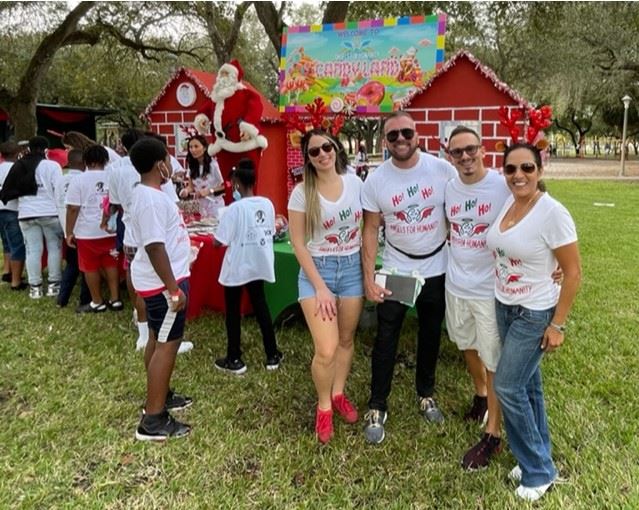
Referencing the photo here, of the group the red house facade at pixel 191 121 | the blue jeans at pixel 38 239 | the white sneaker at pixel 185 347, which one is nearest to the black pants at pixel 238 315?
the white sneaker at pixel 185 347

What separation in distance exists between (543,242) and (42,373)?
332 centimetres

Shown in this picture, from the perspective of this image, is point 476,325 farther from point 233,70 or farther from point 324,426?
point 233,70

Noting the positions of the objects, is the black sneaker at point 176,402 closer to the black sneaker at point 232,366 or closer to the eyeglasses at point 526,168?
the black sneaker at point 232,366

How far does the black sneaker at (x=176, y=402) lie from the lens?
3.21 m

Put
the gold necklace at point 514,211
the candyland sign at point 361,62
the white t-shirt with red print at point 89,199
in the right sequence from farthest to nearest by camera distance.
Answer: the candyland sign at point 361,62
the white t-shirt with red print at point 89,199
the gold necklace at point 514,211

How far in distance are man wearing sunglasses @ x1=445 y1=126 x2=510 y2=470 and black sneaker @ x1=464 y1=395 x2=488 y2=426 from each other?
1.11ft

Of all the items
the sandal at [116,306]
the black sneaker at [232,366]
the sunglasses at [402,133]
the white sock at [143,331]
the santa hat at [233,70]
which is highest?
the santa hat at [233,70]

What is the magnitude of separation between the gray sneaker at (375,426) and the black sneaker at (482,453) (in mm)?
444

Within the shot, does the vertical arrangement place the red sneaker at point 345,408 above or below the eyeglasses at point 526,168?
below

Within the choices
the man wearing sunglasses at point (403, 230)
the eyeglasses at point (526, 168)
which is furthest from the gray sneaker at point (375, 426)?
the eyeglasses at point (526, 168)

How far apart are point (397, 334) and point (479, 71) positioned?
3.15 m

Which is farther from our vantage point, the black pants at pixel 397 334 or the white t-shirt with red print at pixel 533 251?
the black pants at pixel 397 334

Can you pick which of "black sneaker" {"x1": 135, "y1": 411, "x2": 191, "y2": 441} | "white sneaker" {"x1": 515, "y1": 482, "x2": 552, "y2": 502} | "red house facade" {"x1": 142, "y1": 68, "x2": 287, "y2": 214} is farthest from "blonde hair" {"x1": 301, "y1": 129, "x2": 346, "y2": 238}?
"red house facade" {"x1": 142, "y1": 68, "x2": 287, "y2": 214}

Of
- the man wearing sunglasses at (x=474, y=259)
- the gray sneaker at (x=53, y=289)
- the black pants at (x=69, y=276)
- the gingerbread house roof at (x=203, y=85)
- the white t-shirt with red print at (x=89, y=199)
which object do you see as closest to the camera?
the man wearing sunglasses at (x=474, y=259)
